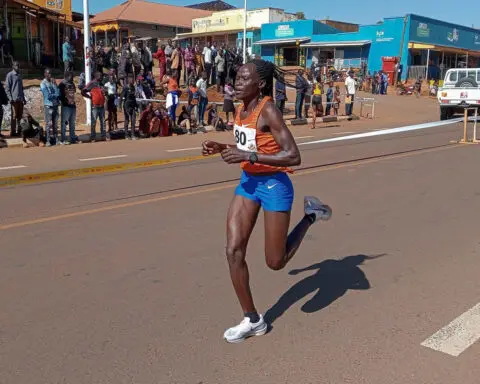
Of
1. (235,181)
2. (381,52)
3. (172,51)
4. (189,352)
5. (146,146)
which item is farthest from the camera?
(381,52)

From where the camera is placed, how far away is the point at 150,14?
53.0 meters

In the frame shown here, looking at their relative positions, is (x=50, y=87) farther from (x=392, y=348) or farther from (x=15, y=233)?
(x=392, y=348)

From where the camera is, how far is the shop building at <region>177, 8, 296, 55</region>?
5378cm

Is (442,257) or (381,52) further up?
(381,52)

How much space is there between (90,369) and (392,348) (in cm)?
181

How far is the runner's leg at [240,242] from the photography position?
3412mm

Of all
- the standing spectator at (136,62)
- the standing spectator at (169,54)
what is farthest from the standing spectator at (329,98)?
the standing spectator at (136,62)

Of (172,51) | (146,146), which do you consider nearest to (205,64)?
(172,51)

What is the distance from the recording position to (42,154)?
40.0 feet

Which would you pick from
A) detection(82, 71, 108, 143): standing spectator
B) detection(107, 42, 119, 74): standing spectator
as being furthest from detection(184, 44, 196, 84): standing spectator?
detection(82, 71, 108, 143): standing spectator

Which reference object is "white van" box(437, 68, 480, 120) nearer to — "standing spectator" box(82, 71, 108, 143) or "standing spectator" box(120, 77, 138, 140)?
"standing spectator" box(120, 77, 138, 140)

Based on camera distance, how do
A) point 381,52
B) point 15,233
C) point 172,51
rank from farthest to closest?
1. point 381,52
2. point 172,51
3. point 15,233

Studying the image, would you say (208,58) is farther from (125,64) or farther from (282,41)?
(282,41)

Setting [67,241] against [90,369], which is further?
[67,241]
